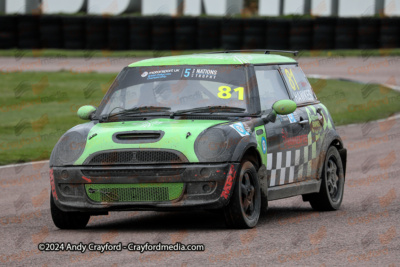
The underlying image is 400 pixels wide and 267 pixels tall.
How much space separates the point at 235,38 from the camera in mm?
32594

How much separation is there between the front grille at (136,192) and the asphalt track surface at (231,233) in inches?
11.2

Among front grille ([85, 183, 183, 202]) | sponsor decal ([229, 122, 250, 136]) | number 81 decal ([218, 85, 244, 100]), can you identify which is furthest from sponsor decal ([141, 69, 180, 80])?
front grille ([85, 183, 183, 202])

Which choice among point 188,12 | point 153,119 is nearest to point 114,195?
point 153,119

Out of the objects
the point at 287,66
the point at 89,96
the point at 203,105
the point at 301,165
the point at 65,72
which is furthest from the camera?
the point at 65,72

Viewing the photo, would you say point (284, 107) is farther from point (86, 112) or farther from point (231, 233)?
point (86, 112)

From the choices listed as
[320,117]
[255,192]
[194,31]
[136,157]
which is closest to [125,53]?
[194,31]

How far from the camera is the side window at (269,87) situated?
8742 mm

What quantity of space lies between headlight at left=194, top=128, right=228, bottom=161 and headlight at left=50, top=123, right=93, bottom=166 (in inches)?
39.6

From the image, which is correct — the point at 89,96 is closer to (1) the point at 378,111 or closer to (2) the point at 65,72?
(2) the point at 65,72

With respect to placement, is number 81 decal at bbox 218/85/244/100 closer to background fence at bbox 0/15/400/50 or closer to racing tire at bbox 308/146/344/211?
racing tire at bbox 308/146/344/211

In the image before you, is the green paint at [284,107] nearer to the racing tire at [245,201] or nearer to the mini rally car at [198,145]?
the mini rally car at [198,145]

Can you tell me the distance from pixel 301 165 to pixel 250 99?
0.93 meters

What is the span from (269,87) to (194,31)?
2401cm

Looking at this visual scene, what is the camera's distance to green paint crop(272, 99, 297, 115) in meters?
8.38
